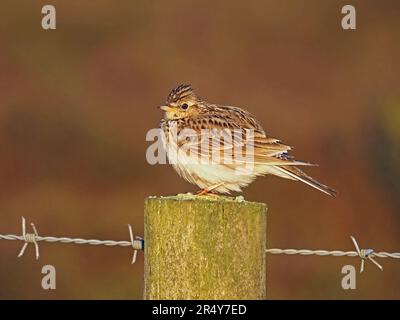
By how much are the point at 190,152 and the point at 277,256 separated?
691cm

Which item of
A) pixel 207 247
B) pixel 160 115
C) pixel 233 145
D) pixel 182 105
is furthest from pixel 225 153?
pixel 160 115

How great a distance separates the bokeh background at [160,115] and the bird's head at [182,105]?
5125mm

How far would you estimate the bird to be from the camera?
847 centimetres

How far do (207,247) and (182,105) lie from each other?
11.7ft

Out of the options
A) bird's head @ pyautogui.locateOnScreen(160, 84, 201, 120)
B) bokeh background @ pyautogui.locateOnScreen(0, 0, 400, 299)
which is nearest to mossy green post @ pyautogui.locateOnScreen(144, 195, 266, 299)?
bird's head @ pyautogui.locateOnScreen(160, 84, 201, 120)

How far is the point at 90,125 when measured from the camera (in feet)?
63.0

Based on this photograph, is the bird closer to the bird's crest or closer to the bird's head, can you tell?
the bird's head

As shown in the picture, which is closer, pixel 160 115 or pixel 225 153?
pixel 225 153

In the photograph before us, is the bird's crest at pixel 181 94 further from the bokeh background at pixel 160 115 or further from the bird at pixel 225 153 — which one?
the bokeh background at pixel 160 115

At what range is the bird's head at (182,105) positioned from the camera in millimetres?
9320

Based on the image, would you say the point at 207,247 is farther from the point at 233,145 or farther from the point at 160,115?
the point at 160,115

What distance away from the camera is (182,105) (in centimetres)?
934

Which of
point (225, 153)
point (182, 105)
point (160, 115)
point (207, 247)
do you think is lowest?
point (207, 247)
